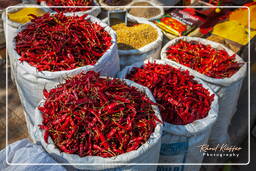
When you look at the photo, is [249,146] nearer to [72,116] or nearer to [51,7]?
[72,116]

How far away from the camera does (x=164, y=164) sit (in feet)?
7.86

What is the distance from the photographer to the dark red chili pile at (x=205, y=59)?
277cm

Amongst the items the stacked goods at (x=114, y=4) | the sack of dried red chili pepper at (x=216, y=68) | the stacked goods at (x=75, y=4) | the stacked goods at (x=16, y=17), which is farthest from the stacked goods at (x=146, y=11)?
the stacked goods at (x=16, y=17)

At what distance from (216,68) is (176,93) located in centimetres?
69

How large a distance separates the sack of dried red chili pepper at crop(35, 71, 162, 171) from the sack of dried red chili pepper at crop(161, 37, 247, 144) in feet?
3.51

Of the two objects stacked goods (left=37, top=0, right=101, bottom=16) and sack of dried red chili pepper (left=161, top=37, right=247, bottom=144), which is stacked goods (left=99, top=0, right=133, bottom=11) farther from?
Answer: sack of dried red chili pepper (left=161, top=37, right=247, bottom=144)

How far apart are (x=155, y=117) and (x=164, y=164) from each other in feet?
2.43

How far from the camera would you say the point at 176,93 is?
234cm

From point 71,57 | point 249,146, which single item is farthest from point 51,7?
point 249,146

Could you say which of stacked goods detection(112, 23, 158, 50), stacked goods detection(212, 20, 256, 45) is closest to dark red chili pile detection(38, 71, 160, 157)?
stacked goods detection(112, 23, 158, 50)

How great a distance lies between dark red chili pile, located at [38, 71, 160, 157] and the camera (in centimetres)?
168

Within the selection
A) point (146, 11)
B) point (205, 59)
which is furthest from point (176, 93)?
point (146, 11)

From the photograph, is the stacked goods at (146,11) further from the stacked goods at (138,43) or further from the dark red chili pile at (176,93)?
the dark red chili pile at (176,93)

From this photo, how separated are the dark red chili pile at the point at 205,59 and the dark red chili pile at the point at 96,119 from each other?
114 centimetres
